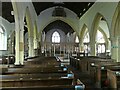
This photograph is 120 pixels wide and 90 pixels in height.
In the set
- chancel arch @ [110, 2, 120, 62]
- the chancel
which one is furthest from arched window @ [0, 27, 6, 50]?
chancel arch @ [110, 2, 120, 62]

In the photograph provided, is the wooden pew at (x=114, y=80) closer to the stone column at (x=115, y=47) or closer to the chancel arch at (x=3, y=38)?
the stone column at (x=115, y=47)

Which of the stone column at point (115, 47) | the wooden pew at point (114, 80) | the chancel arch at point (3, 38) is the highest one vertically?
the chancel arch at point (3, 38)

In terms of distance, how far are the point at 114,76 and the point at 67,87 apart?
107 inches

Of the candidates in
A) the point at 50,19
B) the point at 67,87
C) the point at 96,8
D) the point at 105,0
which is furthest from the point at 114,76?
the point at 50,19

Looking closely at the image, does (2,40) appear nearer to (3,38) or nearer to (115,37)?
(3,38)

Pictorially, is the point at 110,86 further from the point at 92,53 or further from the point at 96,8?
the point at 92,53

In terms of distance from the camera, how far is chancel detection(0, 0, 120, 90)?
430 centimetres

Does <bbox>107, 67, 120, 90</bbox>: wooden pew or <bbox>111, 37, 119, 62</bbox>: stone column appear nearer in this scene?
<bbox>107, 67, 120, 90</bbox>: wooden pew

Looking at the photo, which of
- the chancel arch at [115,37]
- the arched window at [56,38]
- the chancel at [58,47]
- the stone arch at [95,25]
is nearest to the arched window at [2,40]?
the chancel at [58,47]

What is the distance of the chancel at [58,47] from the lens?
4301 millimetres

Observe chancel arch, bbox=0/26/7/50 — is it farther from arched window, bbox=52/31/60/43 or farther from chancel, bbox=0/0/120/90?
arched window, bbox=52/31/60/43

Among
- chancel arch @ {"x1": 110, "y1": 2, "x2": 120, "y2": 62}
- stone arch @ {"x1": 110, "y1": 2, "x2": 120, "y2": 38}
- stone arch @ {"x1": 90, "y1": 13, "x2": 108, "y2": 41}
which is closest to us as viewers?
stone arch @ {"x1": 110, "y1": 2, "x2": 120, "y2": 38}

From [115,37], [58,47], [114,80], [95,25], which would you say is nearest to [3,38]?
[58,47]

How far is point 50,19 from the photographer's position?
1947cm
